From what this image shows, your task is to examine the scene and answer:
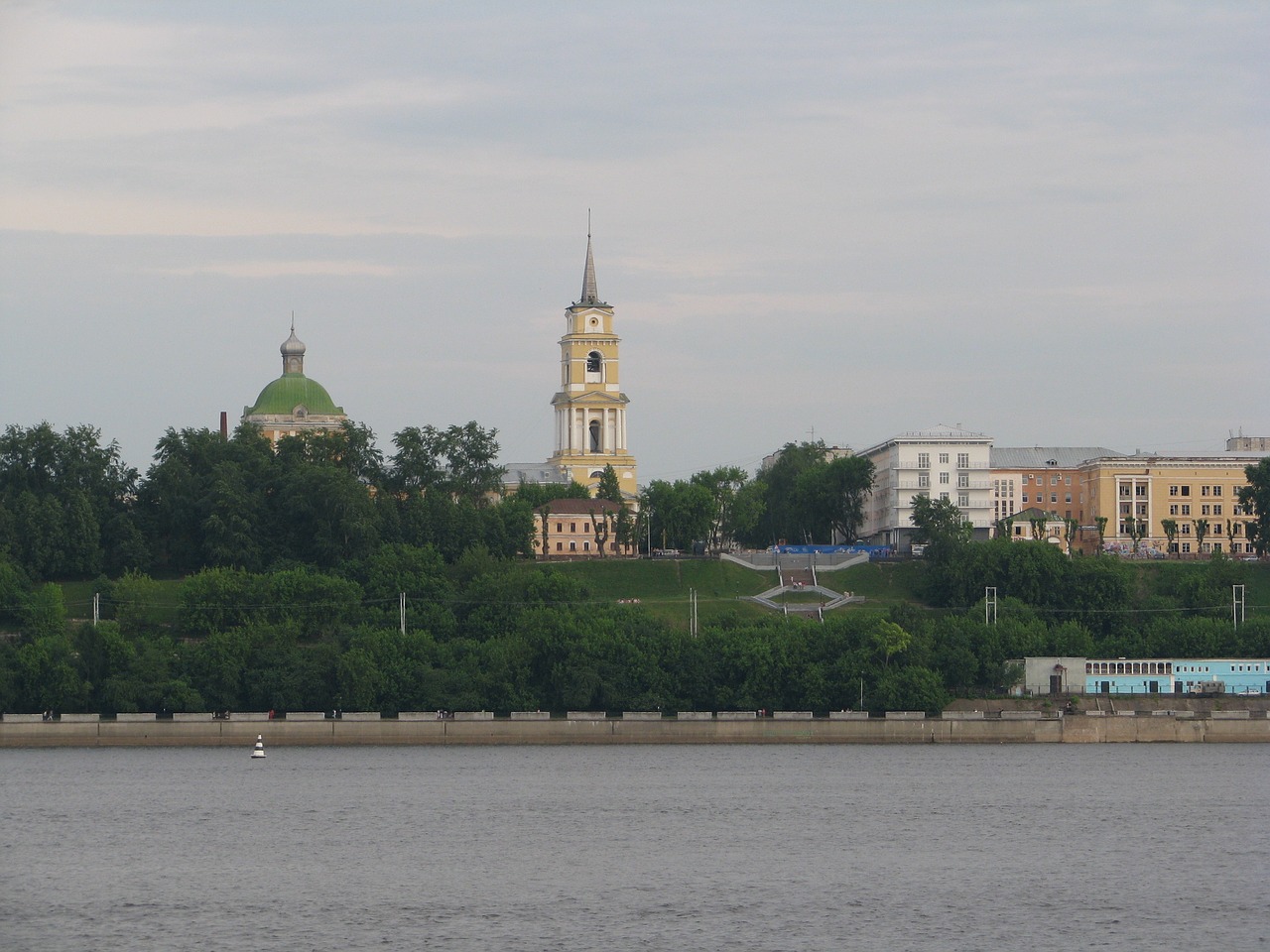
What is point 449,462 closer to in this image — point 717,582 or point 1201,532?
point 717,582

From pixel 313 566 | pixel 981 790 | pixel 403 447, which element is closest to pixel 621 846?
pixel 981 790

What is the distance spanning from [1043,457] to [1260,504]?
4317 centimetres

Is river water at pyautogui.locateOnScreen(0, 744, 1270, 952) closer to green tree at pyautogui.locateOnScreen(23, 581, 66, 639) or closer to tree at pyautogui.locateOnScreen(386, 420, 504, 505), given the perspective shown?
green tree at pyautogui.locateOnScreen(23, 581, 66, 639)

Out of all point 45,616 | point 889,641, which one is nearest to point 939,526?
point 889,641

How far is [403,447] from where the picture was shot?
13338 centimetres

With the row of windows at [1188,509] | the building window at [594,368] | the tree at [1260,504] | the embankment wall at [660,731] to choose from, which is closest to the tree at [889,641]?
the embankment wall at [660,731]

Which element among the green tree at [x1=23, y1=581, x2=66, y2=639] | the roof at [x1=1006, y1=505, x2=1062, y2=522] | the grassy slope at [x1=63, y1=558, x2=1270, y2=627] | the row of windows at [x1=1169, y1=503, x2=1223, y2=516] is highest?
the row of windows at [x1=1169, y1=503, x2=1223, y2=516]

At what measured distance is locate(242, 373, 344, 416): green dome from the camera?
175625 millimetres

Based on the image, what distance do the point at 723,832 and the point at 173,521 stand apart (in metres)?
66.7

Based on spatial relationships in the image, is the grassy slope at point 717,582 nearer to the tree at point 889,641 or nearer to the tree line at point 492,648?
the tree line at point 492,648

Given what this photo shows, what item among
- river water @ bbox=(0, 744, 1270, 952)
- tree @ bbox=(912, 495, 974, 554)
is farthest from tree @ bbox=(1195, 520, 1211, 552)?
river water @ bbox=(0, 744, 1270, 952)

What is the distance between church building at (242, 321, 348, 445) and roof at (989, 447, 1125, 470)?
52.1 metres

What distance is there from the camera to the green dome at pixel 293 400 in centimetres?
17562

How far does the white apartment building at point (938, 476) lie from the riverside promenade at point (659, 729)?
53.2 meters
